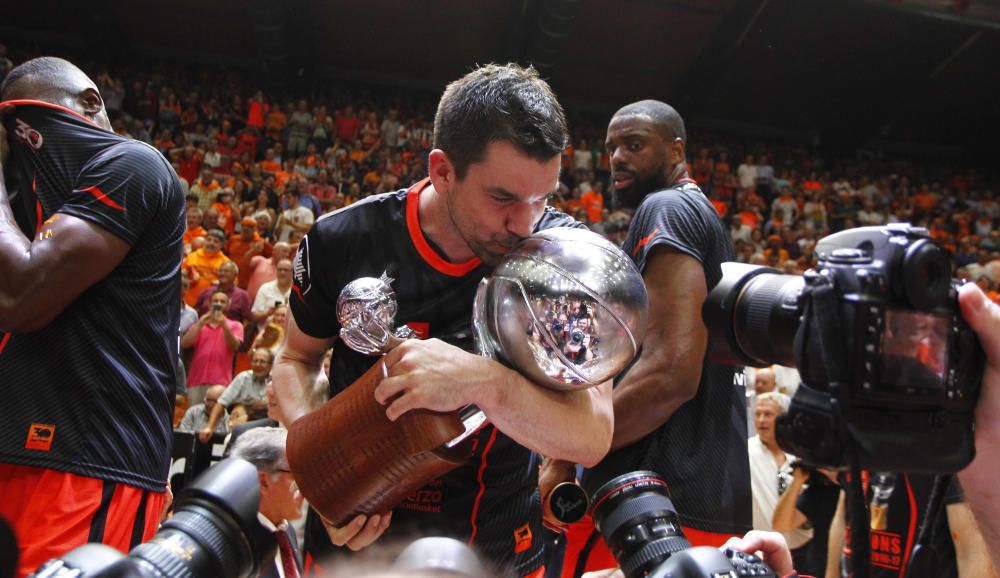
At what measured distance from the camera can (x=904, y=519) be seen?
9.01ft

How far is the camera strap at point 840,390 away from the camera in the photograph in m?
0.97

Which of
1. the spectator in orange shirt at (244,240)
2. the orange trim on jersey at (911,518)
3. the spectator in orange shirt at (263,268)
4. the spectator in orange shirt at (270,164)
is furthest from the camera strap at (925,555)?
the spectator in orange shirt at (270,164)

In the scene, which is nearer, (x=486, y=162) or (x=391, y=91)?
(x=486, y=162)

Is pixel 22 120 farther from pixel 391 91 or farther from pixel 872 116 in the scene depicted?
pixel 872 116

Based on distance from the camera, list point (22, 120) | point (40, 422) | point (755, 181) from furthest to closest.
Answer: point (755, 181) → point (22, 120) → point (40, 422)

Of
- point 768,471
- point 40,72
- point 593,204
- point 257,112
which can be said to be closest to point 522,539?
point 40,72

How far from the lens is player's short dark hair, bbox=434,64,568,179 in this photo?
168 centimetres

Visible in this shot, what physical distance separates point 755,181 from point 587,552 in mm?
14322

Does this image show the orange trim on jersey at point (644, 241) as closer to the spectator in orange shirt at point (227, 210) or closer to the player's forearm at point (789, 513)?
the player's forearm at point (789, 513)

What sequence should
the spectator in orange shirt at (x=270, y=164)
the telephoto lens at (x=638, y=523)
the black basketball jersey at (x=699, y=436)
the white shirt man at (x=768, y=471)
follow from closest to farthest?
the telephoto lens at (x=638, y=523)
the black basketball jersey at (x=699, y=436)
the white shirt man at (x=768, y=471)
the spectator in orange shirt at (x=270, y=164)

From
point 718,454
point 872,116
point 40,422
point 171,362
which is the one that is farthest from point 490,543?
point 872,116

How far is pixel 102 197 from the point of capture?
6.23ft

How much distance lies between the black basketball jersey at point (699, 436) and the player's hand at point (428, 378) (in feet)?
3.33

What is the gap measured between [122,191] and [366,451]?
0.99 metres
